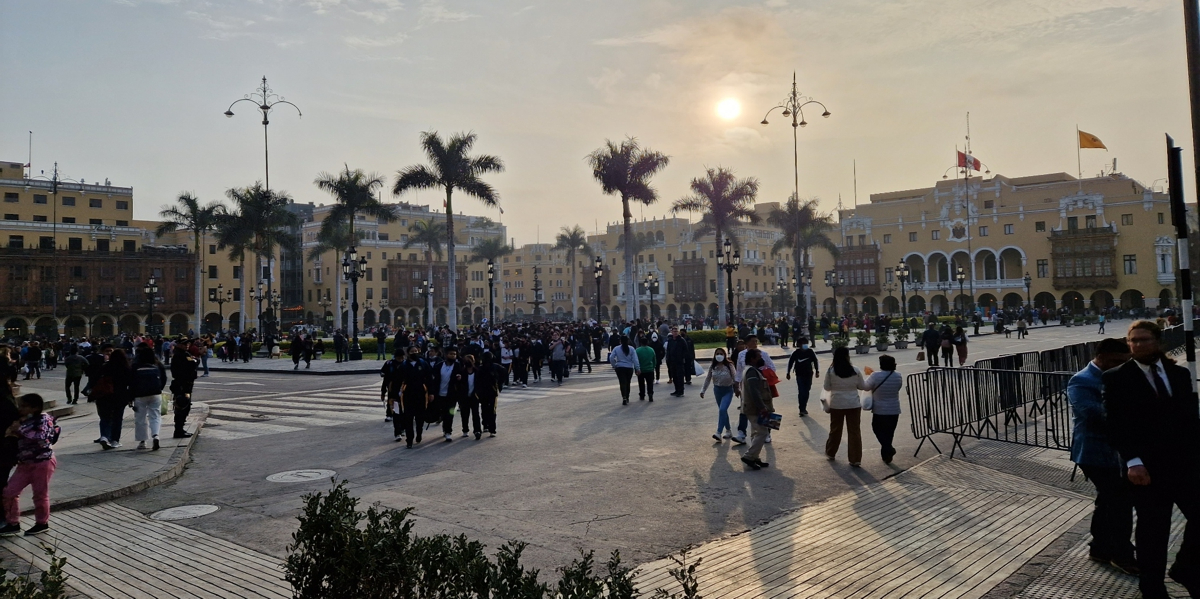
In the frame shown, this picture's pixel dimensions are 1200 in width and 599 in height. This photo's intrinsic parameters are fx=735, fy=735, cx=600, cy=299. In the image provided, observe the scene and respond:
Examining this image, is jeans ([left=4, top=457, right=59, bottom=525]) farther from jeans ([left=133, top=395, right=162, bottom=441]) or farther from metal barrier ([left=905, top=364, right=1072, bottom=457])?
metal barrier ([left=905, top=364, right=1072, bottom=457])

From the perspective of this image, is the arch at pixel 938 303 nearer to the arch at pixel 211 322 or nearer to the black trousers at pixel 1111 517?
the arch at pixel 211 322

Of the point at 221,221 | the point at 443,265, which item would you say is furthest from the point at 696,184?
the point at 443,265

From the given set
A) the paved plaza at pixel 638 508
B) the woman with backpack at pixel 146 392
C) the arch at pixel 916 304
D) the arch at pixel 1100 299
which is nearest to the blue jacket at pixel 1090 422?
the paved plaza at pixel 638 508

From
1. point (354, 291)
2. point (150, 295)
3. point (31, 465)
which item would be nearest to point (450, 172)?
point (354, 291)

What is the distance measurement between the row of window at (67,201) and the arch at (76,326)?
12846mm

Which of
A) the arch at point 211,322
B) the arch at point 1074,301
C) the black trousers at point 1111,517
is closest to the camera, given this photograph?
the black trousers at point 1111,517

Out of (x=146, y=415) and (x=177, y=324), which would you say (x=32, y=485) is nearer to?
(x=146, y=415)

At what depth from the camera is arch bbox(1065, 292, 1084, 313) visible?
2817 inches

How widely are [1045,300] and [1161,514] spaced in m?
80.1

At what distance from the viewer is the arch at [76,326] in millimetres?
64375

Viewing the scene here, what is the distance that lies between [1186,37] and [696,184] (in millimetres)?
41059

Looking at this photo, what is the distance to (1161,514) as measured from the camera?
184 inches

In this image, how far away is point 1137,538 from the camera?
4785mm

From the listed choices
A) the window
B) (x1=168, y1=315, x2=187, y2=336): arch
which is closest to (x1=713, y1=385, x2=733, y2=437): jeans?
the window
